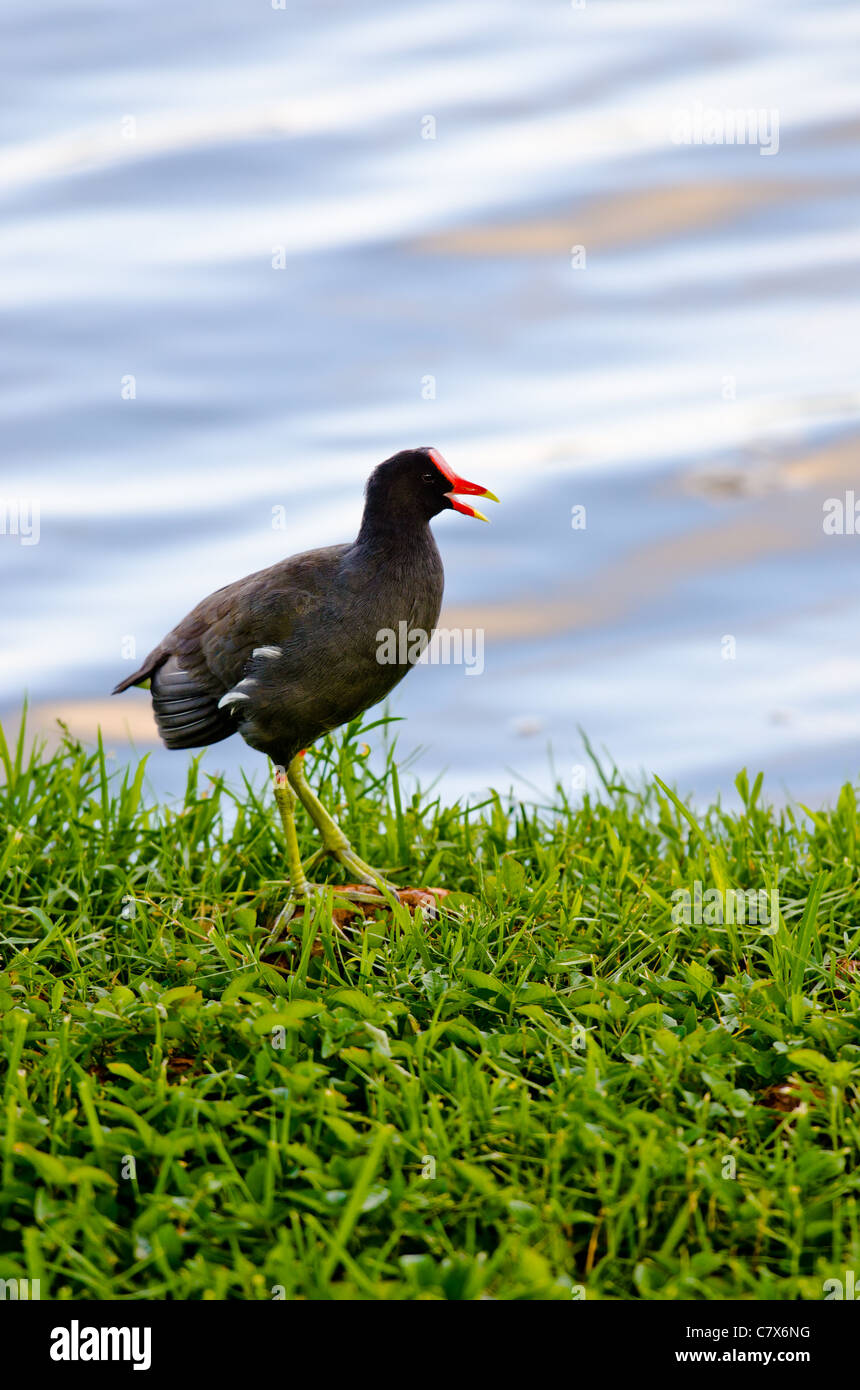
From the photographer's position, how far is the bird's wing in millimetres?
3947

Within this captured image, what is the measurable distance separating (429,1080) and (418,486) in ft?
5.42

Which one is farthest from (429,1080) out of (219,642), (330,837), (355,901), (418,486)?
(418,486)

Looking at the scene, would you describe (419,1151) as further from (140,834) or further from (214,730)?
(140,834)

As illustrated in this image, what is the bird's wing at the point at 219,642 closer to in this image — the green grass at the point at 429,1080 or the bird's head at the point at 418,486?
the bird's head at the point at 418,486

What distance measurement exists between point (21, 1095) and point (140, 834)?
166 cm

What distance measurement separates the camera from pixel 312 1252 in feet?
8.86

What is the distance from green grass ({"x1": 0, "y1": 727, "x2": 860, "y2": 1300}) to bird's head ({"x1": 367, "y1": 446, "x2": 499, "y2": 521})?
117cm

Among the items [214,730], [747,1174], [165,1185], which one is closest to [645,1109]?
[747,1174]

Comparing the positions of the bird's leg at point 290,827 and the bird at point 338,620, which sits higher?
the bird at point 338,620

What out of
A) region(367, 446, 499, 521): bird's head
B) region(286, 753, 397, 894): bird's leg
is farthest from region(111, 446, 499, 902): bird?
region(286, 753, 397, 894): bird's leg

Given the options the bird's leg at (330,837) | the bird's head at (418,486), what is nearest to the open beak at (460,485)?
the bird's head at (418,486)

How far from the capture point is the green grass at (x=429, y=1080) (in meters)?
2.79

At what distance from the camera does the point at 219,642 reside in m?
4.06
